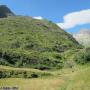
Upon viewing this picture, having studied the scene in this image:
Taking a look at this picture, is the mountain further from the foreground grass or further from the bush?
the foreground grass

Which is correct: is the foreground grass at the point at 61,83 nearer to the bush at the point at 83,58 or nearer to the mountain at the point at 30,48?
the bush at the point at 83,58

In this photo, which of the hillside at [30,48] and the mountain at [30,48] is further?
the hillside at [30,48]

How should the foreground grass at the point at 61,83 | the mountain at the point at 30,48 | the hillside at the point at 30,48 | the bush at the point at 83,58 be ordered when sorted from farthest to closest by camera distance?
the hillside at the point at 30,48
the mountain at the point at 30,48
the bush at the point at 83,58
the foreground grass at the point at 61,83

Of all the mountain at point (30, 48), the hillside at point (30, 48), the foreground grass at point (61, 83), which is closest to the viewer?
the foreground grass at point (61, 83)

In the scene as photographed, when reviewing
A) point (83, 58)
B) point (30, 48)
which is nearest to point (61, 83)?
point (83, 58)

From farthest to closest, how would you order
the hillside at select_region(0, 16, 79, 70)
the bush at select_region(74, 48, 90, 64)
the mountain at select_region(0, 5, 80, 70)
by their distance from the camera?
the hillside at select_region(0, 16, 79, 70) < the mountain at select_region(0, 5, 80, 70) < the bush at select_region(74, 48, 90, 64)

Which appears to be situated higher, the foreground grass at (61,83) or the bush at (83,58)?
the bush at (83,58)

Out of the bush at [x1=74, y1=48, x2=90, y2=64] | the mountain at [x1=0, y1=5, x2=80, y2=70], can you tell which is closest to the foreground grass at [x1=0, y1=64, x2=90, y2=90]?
the bush at [x1=74, y1=48, x2=90, y2=64]

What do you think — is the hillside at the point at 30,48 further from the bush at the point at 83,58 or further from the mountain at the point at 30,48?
the bush at the point at 83,58

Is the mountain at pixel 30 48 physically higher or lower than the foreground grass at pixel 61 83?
higher

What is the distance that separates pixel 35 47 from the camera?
527ft

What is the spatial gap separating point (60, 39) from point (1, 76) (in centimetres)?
12174

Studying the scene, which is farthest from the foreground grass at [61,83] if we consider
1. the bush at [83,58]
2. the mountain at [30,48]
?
the mountain at [30,48]

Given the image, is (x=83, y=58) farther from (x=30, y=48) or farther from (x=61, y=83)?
(x=61, y=83)
